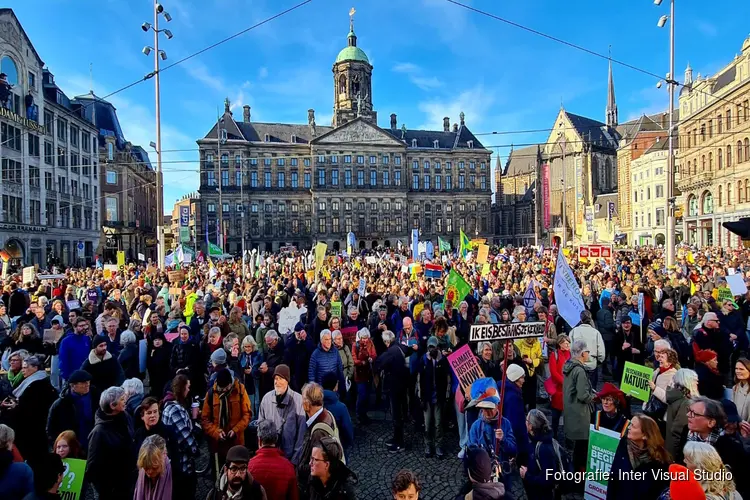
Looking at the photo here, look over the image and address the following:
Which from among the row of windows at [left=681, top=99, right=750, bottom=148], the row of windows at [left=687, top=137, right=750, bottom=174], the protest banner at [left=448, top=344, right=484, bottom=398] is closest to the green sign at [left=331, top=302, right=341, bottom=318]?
the protest banner at [left=448, top=344, right=484, bottom=398]

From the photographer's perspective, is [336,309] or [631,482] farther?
[336,309]

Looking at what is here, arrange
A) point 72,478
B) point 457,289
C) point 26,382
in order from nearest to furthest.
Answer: point 72,478
point 26,382
point 457,289

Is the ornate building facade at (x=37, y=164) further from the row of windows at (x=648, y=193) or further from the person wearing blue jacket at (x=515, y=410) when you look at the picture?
the row of windows at (x=648, y=193)

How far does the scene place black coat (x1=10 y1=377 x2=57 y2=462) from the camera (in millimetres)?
4672

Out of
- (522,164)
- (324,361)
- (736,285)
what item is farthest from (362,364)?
(522,164)

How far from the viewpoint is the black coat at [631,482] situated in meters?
3.40

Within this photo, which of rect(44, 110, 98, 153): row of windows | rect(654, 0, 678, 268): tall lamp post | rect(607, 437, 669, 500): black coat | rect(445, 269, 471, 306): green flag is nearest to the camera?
rect(607, 437, 669, 500): black coat

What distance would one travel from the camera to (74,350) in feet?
22.6

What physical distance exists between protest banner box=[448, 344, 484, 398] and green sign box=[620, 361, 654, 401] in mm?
1803

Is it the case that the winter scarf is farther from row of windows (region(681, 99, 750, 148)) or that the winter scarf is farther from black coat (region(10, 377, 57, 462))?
row of windows (region(681, 99, 750, 148))

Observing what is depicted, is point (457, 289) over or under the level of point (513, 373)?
over

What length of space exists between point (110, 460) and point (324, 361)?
115 inches

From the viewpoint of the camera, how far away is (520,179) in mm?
94000

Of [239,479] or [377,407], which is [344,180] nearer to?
[377,407]
